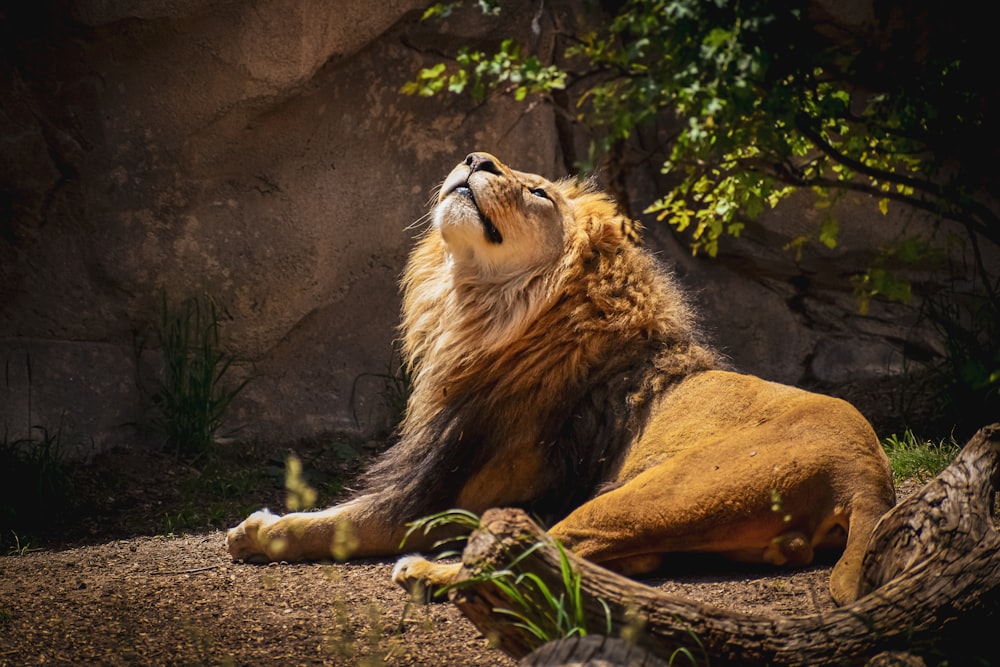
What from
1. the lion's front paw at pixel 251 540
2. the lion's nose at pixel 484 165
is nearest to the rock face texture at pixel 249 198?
the lion's nose at pixel 484 165

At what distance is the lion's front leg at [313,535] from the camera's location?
387 cm

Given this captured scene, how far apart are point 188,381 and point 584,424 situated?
8.97 ft

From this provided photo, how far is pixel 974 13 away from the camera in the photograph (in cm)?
276

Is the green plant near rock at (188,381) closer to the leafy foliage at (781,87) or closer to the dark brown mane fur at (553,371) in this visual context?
the dark brown mane fur at (553,371)

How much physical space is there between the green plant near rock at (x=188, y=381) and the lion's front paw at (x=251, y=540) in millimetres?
1743

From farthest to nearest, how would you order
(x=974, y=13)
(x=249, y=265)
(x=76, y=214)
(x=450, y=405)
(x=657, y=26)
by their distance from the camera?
(x=249, y=265) < (x=76, y=214) < (x=450, y=405) < (x=974, y=13) < (x=657, y=26)

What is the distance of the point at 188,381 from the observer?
5730 mm

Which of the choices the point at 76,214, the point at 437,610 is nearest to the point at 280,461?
the point at 76,214

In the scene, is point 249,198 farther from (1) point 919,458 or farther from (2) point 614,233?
(1) point 919,458

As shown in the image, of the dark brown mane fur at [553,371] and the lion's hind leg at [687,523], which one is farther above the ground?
the dark brown mane fur at [553,371]

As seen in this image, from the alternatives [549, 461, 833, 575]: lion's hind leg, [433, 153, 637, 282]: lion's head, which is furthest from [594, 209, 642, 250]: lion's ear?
[549, 461, 833, 575]: lion's hind leg

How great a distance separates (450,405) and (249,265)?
229cm

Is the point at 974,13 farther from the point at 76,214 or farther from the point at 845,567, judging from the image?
the point at 76,214

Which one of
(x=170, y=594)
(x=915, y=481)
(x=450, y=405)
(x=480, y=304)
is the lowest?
(x=915, y=481)
